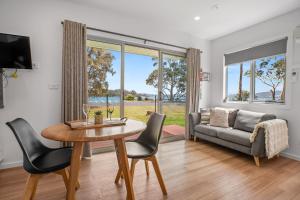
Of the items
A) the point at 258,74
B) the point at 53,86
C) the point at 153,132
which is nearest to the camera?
the point at 153,132

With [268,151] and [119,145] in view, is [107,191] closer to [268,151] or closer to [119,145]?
[119,145]

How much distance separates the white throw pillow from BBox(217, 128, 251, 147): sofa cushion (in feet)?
1.17

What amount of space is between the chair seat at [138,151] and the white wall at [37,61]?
1526mm

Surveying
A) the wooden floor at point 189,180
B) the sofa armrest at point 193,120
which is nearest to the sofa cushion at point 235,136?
the wooden floor at point 189,180

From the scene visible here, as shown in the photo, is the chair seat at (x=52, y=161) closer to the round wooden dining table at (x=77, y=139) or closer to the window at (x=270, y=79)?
the round wooden dining table at (x=77, y=139)

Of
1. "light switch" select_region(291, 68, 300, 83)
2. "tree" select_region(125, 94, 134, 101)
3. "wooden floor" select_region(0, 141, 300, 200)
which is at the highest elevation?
"light switch" select_region(291, 68, 300, 83)

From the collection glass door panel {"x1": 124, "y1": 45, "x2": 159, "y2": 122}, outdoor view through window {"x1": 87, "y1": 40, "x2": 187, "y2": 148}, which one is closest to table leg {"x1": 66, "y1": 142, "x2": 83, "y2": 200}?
outdoor view through window {"x1": 87, "y1": 40, "x2": 187, "y2": 148}

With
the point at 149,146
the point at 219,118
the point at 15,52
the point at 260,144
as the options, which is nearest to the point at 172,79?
the point at 219,118

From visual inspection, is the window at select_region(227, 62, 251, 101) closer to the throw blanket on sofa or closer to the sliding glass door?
the throw blanket on sofa

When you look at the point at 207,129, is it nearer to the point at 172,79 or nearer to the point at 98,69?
the point at 172,79

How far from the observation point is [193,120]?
3.96 m

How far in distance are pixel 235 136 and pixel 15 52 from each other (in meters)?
3.72

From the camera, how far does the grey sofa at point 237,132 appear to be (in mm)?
2623

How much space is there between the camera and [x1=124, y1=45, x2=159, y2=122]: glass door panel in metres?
3.54
